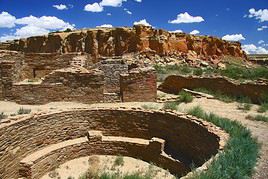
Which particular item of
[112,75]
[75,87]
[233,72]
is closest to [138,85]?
[75,87]

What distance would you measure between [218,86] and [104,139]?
6.41m

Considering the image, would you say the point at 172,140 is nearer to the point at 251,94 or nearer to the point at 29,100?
the point at 251,94

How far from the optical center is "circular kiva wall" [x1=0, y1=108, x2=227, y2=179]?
7789mm

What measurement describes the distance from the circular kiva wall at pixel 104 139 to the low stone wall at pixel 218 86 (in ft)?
15.9

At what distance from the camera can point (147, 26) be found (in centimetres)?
4003

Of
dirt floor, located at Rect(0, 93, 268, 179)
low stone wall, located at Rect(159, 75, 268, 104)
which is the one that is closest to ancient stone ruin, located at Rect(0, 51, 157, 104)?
dirt floor, located at Rect(0, 93, 268, 179)

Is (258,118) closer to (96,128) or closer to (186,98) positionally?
(186,98)

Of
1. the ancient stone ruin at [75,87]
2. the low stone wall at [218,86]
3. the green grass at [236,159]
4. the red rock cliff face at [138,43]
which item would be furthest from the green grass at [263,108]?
the red rock cliff face at [138,43]

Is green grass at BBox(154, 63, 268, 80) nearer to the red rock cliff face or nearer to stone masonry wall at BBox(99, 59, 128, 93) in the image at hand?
stone masonry wall at BBox(99, 59, 128, 93)

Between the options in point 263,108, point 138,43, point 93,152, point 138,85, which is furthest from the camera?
point 138,43

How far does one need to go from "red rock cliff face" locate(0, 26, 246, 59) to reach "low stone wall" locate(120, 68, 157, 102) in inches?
952

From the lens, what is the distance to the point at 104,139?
9461 mm

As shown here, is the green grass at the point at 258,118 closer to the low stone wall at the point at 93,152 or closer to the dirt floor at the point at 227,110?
the dirt floor at the point at 227,110

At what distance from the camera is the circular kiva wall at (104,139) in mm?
7789
